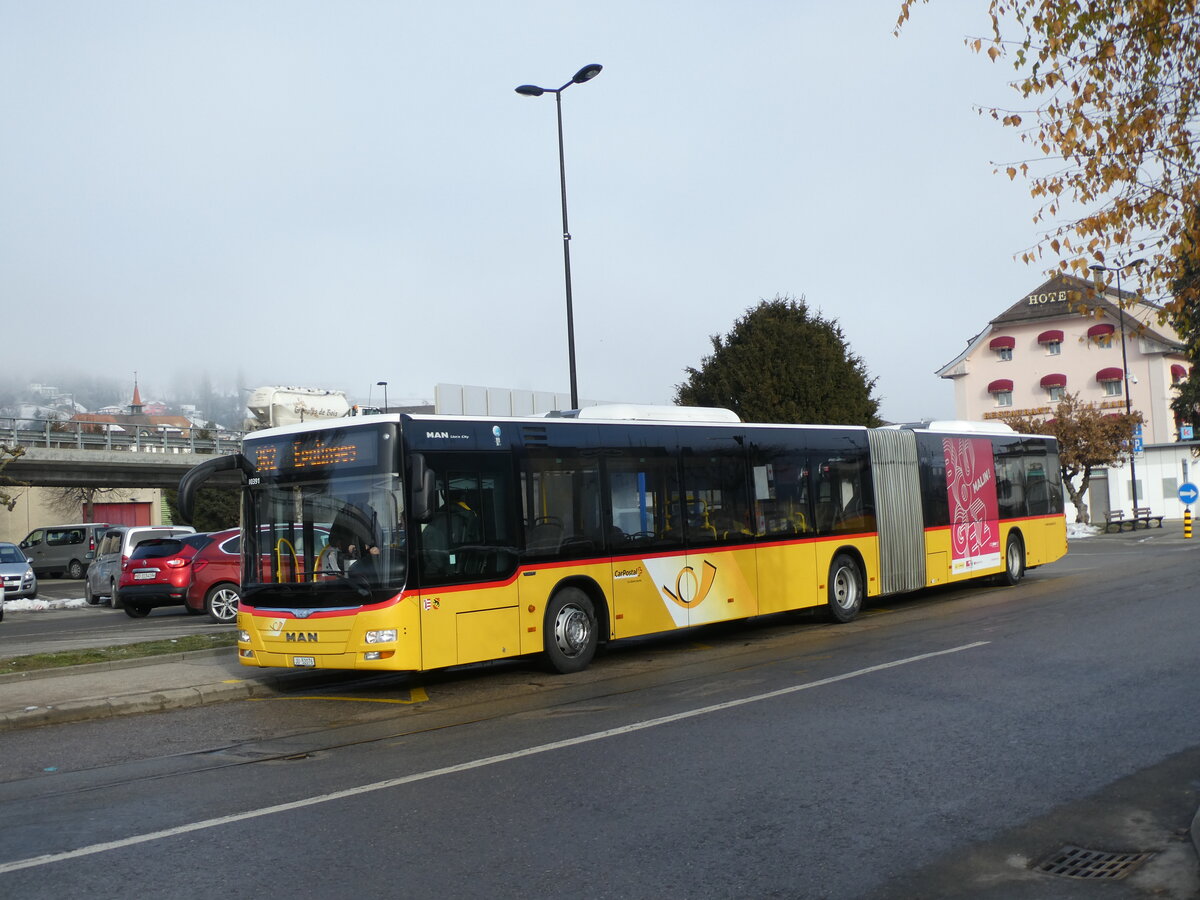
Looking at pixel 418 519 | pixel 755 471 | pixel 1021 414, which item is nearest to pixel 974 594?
pixel 755 471

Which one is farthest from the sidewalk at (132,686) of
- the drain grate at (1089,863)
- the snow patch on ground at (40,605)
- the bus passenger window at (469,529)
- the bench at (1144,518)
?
the bench at (1144,518)

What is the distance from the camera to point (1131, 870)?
5.48 metres

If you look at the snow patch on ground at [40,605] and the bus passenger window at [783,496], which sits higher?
the bus passenger window at [783,496]

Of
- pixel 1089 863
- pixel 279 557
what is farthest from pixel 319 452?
pixel 1089 863

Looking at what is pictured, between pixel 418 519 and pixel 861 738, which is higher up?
pixel 418 519

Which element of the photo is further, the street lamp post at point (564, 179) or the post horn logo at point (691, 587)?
the street lamp post at point (564, 179)

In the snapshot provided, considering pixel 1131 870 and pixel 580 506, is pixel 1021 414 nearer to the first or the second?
pixel 580 506

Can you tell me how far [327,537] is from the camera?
11805 mm

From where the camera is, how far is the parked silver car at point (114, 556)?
27.7 metres

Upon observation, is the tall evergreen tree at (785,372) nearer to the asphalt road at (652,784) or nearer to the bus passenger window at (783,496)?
the bus passenger window at (783,496)

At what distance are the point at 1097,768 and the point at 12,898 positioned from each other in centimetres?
611

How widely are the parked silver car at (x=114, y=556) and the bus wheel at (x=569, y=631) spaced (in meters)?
16.2

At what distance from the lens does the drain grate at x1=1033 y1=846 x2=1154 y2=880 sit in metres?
5.45

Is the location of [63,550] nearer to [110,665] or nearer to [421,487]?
[110,665]
